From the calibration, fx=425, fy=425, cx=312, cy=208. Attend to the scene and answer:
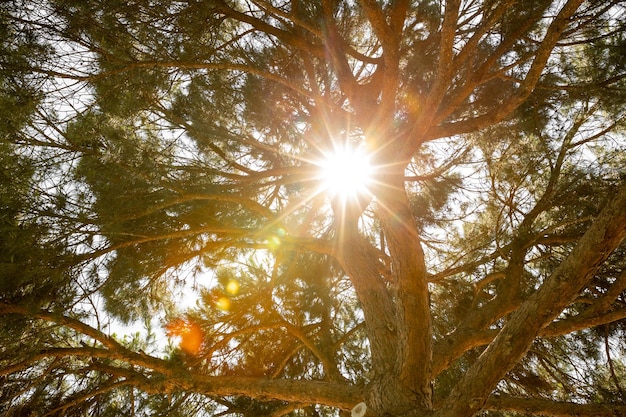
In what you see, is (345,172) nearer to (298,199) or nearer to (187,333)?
(298,199)

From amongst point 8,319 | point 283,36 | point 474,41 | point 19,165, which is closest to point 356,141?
point 283,36

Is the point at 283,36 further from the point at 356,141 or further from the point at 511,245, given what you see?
the point at 511,245

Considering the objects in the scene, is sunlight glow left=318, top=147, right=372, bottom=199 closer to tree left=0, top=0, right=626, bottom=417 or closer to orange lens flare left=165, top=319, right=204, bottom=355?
tree left=0, top=0, right=626, bottom=417

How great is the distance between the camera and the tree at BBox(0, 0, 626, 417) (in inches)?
104

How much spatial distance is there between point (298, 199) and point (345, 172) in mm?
592

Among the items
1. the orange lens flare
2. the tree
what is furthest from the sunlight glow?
the orange lens flare

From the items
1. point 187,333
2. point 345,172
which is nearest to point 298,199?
point 345,172

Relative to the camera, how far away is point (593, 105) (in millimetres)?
3570

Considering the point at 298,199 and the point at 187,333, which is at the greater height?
the point at 298,199

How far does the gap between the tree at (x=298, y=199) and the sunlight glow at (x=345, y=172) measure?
2cm

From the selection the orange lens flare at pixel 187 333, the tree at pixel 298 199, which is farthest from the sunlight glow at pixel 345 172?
the orange lens flare at pixel 187 333

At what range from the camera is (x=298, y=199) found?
12.8ft

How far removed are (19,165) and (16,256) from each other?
2.04 ft

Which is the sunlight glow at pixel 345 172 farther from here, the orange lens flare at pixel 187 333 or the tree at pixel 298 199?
the orange lens flare at pixel 187 333
